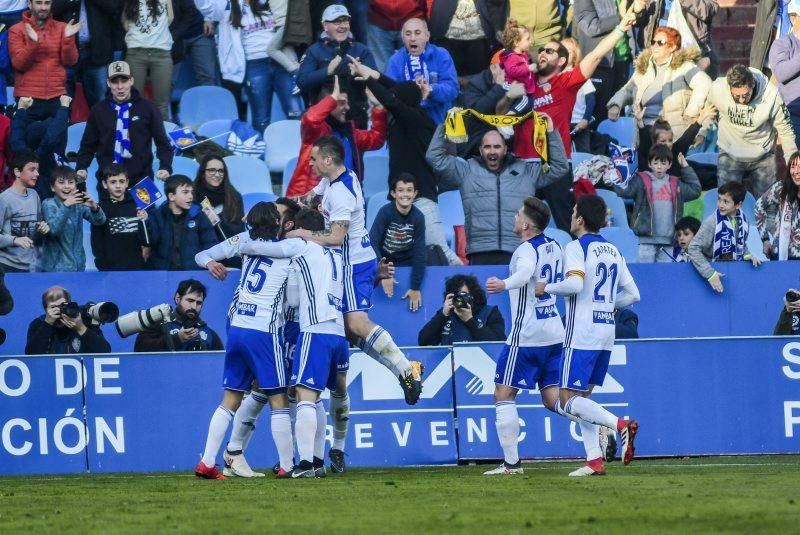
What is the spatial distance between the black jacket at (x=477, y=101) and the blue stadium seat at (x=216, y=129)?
2935 mm

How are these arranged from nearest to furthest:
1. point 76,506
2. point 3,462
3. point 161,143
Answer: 1. point 76,506
2. point 3,462
3. point 161,143

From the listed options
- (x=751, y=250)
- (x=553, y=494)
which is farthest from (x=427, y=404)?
(x=751, y=250)

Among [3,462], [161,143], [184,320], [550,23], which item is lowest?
[3,462]

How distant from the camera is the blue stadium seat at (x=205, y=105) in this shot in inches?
766

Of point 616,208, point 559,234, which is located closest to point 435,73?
point 559,234

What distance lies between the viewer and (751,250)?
60.2ft

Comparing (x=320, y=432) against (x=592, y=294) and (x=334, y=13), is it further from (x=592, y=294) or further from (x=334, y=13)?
(x=334, y=13)

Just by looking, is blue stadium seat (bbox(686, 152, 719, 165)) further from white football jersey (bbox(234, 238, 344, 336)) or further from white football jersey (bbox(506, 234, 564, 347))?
white football jersey (bbox(234, 238, 344, 336))

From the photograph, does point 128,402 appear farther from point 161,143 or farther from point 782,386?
point 782,386

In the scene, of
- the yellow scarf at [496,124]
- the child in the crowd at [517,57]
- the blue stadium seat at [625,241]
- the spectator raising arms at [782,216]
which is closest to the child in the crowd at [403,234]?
the yellow scarf at [496,124]

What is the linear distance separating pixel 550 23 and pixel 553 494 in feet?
33.0

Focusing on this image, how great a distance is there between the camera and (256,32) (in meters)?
19.0

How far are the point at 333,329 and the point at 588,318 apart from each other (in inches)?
74.4

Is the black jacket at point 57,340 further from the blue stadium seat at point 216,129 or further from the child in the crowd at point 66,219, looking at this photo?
the blue stadium seat at point 216,129
